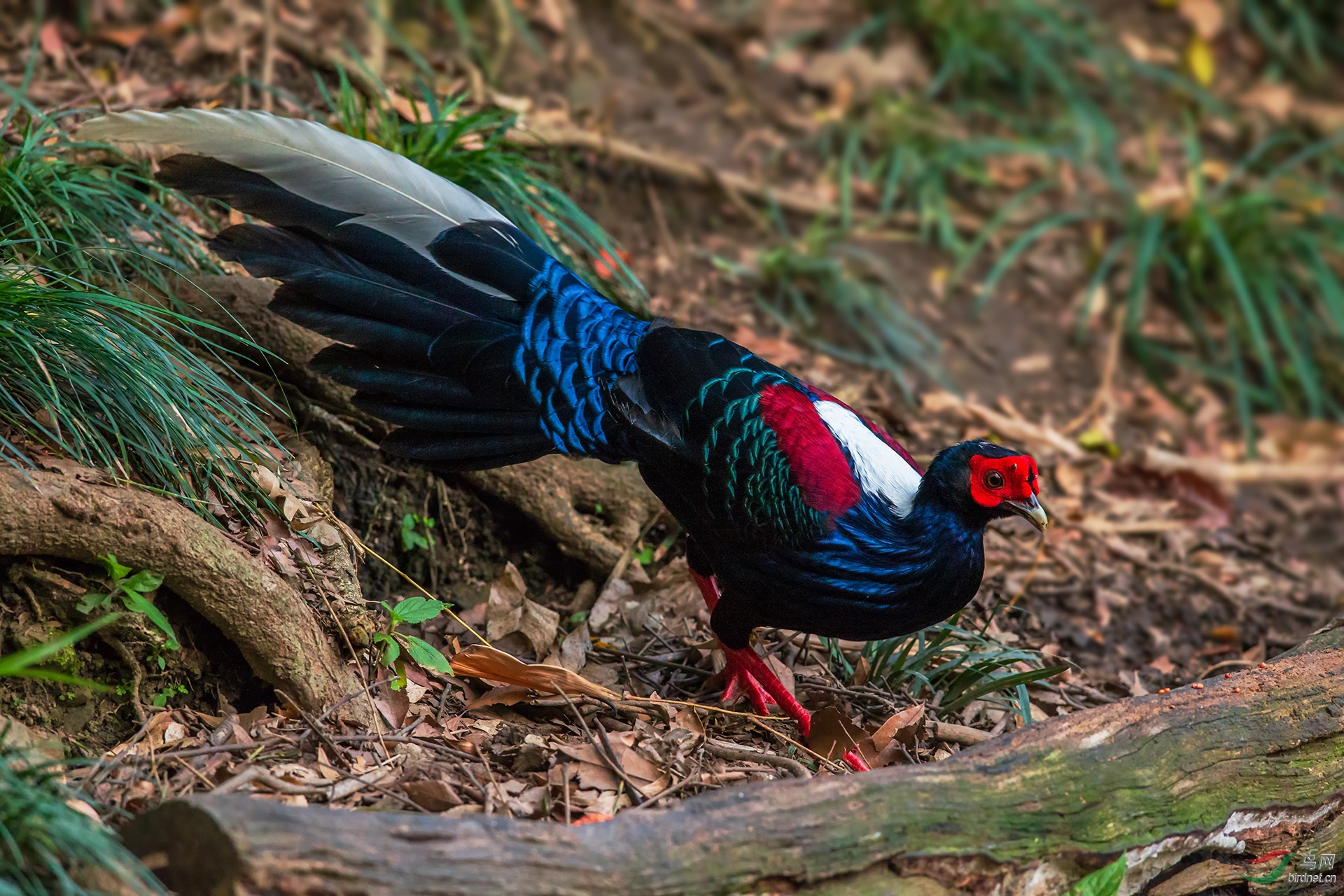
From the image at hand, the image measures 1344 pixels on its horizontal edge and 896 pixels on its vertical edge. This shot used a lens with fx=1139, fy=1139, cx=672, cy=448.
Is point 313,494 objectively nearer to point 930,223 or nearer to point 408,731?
point 408,731

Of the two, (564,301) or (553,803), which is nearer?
(553,803)

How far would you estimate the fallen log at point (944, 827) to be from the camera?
206cm

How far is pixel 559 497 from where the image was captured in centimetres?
375

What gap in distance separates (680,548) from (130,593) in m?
1.86

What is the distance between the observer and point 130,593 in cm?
262

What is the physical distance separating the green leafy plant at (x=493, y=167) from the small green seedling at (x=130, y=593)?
160 centimetres

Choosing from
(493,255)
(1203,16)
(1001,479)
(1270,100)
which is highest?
(1203,16)

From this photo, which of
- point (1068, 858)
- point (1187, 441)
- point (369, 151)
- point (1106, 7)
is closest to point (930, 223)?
point (1187, 441)

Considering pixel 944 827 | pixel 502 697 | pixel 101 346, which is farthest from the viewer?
pixel 502 697

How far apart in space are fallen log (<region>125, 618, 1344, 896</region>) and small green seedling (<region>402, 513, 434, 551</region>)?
4.67ft

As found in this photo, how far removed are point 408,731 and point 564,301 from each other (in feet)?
4.25

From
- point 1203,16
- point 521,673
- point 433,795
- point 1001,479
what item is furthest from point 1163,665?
point 1203,16

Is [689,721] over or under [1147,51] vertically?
under

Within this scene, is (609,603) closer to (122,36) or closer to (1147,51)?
(122,36)
